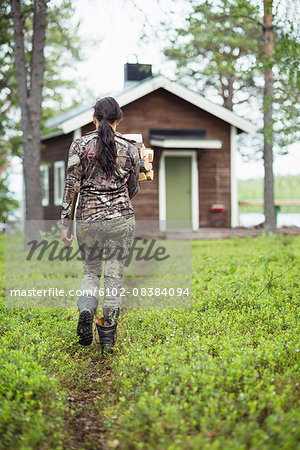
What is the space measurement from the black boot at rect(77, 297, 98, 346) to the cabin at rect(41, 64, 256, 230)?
12317 mm

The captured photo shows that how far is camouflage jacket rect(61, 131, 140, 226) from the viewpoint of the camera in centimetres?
446

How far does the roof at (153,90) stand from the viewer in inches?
607

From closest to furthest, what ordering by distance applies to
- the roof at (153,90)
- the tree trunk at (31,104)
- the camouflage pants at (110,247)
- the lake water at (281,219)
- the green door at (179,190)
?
the camouflage pants at (110,247), the tree trunk at (31,104), the roof at (153,90), the green door at (179,190), the lake water at (281,219)

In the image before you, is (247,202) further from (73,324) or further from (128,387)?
(128,387)

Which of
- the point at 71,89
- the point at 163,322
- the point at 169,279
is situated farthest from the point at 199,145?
the point at 71,89

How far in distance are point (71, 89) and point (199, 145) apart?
17608 mm

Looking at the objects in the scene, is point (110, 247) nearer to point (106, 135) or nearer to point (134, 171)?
point (134, 171)

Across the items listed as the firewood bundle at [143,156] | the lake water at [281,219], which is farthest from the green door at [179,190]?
the firewood bundle at [143,156]

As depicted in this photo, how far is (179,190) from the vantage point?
57.3ft

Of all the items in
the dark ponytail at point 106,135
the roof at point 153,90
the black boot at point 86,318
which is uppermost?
the roof at point 153,90

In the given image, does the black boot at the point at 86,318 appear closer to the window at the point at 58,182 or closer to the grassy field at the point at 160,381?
the grassy field at the point at 160,381

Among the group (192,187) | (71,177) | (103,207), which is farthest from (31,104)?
(103,207)

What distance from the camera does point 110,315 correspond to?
4594 millimetres

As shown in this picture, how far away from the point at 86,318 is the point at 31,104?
10.4 m
